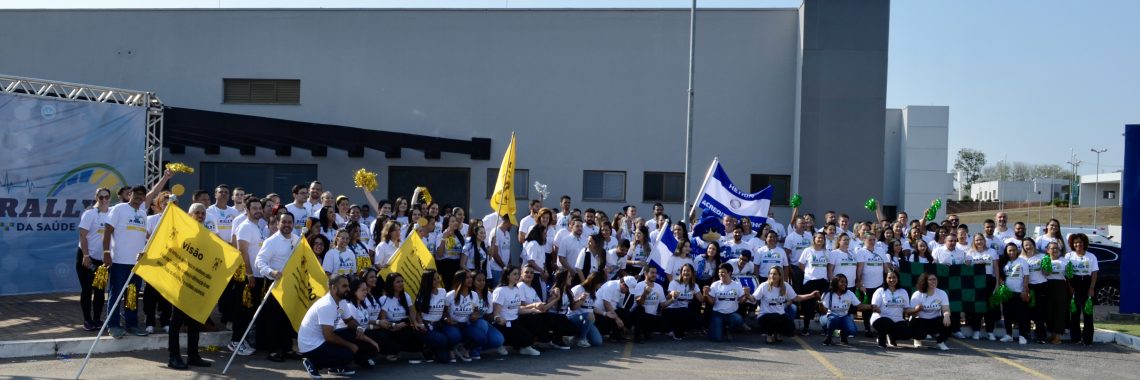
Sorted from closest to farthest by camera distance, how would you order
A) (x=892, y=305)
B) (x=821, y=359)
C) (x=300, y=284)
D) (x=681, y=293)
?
(x=300, y=284) < (x=821, y=359) < (x=892, y=305) < (x=681, y=293)

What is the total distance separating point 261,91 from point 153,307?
14.1 meters

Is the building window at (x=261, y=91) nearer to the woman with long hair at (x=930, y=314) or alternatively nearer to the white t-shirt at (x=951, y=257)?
the white t-shirt at (x=951, y=257)

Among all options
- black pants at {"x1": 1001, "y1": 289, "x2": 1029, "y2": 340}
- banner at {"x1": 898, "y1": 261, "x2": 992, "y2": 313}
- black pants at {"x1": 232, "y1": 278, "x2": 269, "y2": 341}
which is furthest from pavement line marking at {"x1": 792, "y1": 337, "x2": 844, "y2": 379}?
black pants at {"x1": 232, "y1": 278, "x2": 269, "y2": 341}

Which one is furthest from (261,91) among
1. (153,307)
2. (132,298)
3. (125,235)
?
(132,298)

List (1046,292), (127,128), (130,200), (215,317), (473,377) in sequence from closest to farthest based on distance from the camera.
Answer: (473,377), (130,200), (215,317), (1046,292), (127,128)

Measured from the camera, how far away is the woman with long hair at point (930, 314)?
41.4ft

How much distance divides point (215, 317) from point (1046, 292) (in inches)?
437

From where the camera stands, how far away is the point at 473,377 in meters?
9.75

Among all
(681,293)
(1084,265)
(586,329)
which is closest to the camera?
Result: (586,329)

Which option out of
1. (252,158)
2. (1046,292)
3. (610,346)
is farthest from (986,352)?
(252,158)

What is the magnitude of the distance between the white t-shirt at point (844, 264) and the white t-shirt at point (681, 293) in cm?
205

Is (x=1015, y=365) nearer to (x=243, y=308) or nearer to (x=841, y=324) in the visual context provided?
(x=841, y=324)

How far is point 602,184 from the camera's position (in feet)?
77.0

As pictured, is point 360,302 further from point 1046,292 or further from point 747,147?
point 747,147
